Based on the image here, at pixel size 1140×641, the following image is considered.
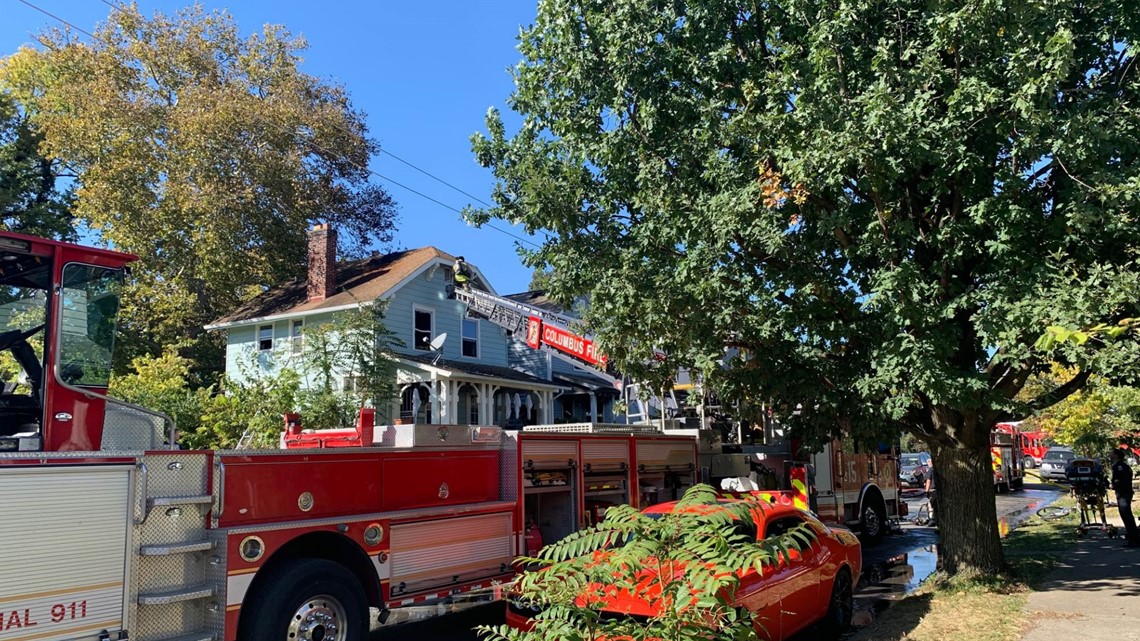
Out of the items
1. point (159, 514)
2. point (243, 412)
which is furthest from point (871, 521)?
point (243, 412)

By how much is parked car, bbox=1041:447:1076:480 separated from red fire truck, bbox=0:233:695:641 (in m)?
38.7

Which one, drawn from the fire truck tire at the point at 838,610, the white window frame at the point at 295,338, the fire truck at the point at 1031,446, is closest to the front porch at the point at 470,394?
the white window frame at the point at 295,338

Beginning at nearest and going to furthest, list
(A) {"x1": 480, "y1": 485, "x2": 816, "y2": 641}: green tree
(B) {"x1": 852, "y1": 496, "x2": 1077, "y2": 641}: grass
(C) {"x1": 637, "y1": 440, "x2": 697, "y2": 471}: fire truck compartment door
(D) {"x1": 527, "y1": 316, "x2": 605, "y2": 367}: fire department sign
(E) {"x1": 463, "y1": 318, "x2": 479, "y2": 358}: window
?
(A) {"x1": 480, "y1": 485, "x2": 816, "y2": 641}: green tree
(B) {"x1": 852, "y1": 496, "x2": 1077, "y2": 641}: grass
(C) {"x1": 637, "y1": 440, "x2": 697, "y2": 471}: fire truck compartment door
(D) {"x1": 527, "y1": 316, "x2": 605, "y2": 367}: fire department sign
(E) {"x1": 463, "y1": 318, "x2": 479, "y2": 358}: window

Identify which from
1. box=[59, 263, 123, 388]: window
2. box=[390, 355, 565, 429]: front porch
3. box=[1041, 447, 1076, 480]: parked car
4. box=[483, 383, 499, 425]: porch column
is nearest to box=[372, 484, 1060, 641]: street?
box=[59, 263, 123, 388]: window

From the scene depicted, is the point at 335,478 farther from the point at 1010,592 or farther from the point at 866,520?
the point at 866,520

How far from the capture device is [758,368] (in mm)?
9672

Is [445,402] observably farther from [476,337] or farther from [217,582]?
[217,582]

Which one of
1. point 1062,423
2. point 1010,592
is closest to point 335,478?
point 1010,592

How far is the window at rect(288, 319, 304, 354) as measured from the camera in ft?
77.6

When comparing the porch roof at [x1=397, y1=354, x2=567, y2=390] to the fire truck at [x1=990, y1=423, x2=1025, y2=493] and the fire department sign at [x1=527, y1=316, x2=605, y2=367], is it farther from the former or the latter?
the fire truck at [x1=990, y1=423, x2=1025, y2=493]

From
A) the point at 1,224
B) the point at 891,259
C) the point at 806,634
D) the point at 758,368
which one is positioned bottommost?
the point at 806,634

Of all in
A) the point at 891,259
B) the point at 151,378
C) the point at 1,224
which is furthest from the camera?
the point at 1,224

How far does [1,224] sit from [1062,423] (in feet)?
132

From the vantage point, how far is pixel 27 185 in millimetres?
36344
